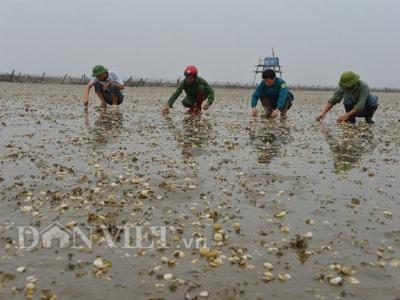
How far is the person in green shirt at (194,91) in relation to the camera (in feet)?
55.5

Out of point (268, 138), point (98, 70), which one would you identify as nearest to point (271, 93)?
point (268, 138)

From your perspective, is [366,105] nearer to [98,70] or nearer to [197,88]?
[197,88]

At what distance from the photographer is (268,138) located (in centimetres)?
1213

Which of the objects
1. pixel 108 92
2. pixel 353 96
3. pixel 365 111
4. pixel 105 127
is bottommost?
pixel 105 127

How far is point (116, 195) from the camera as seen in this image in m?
6.56

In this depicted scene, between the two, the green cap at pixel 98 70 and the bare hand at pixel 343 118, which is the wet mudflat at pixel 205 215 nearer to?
the bare hand at pixel 343 118

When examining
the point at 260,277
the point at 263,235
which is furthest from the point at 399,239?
the point at 260,277

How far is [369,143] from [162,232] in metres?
8.00

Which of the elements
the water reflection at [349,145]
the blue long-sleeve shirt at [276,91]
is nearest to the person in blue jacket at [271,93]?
the blue long-sleeve shirt at [276,91]

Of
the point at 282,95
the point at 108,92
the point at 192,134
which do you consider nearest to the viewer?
the point at 192,134

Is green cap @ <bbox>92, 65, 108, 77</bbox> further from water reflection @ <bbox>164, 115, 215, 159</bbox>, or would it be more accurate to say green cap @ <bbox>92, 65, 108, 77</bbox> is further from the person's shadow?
water reflection @ <bbox>164, 115, 215, 159</bbox>

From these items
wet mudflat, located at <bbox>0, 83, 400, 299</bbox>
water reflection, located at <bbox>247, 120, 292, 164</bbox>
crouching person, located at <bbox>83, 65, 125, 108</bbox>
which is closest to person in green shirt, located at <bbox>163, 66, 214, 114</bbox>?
crouching person, located at <bbox>83, 65, 125, 108</bbox>

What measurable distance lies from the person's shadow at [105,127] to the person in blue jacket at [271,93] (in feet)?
15.7

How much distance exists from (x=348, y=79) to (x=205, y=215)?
10.3 metres
